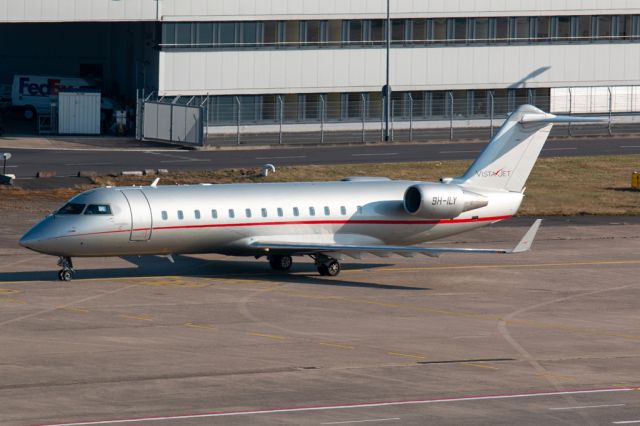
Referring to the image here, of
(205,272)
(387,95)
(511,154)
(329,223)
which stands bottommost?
(205,272)

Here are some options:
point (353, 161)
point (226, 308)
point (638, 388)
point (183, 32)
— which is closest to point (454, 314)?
point (226, 308)

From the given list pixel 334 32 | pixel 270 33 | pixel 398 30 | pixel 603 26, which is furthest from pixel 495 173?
pixel 603 26

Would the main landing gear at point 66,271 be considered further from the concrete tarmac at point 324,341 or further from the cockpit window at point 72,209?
the cockpit window at point 72,209

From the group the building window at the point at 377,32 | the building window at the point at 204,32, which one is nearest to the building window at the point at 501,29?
the building window at the point at 377,32

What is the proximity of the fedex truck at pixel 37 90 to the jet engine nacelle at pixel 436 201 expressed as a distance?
5323 centimetres

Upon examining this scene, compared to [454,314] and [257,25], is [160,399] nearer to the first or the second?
[454,314]

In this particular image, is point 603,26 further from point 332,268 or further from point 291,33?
point 332,268

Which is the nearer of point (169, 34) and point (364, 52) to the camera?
point (169, 34)

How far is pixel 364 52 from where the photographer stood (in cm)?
9106

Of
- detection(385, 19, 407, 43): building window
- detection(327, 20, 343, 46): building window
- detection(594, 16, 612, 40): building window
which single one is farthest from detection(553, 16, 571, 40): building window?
detection(327, 20, 343, 46): building window

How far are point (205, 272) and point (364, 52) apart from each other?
158ft

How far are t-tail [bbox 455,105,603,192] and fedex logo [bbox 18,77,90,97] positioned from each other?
52.1 m

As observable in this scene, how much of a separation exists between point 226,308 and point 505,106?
197 ft

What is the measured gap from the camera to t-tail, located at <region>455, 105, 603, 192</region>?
156 feet
